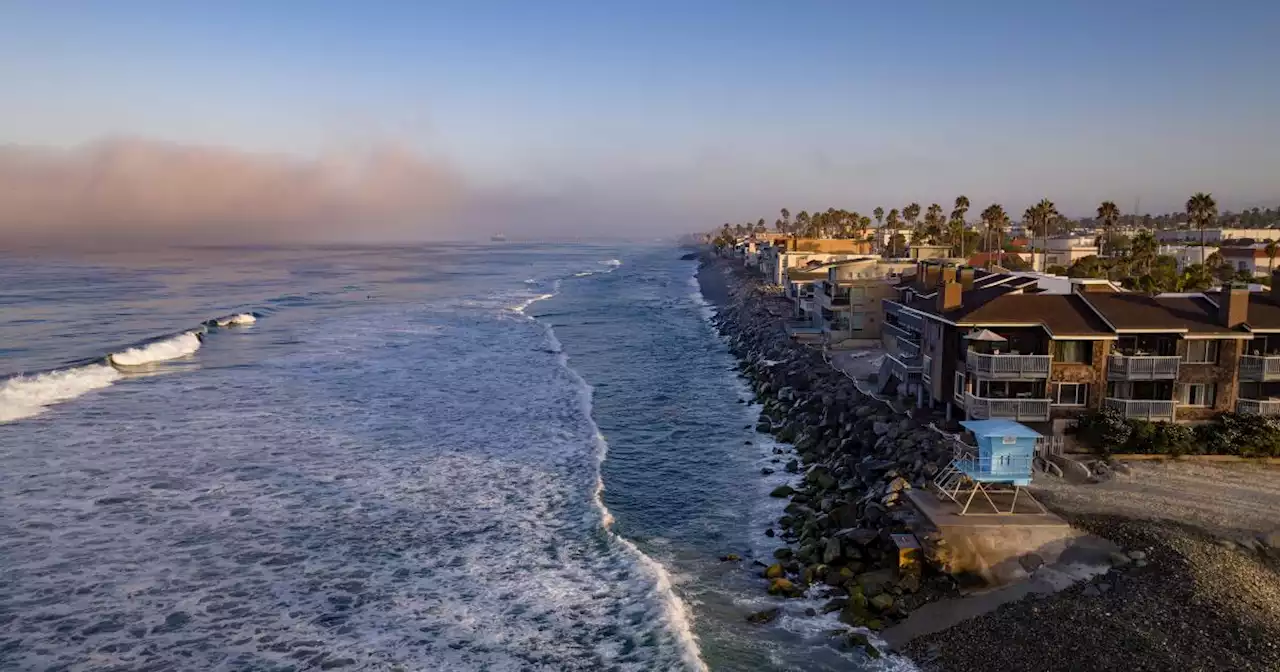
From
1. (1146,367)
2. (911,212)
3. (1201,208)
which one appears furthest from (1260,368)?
(911,212)

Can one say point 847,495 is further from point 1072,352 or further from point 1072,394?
point 1072,352

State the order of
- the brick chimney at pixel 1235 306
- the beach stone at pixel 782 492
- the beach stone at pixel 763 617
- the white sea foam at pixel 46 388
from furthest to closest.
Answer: the white sea foam at pixel 46 388 → the beach stone at pixel 782 492 → the brick chimney at pixel 1235 306 → the beach stone at pixel 763 617

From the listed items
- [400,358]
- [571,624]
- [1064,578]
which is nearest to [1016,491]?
[1064,578]

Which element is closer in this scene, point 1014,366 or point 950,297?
point 1014,366

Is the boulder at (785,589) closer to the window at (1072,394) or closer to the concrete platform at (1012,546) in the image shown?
the concrete platform at (1012,546)

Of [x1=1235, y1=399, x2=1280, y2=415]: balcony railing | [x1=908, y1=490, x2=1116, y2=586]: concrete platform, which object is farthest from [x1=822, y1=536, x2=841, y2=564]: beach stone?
[x1=1235, y1=399, x2=1280, y2=415]: balcony railing

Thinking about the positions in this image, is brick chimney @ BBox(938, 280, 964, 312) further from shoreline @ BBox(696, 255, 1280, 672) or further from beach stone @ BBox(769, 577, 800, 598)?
beach stone @ BBox(769, 577, 800, 598)

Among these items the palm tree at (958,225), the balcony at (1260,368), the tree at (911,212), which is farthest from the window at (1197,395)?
the tree at (911,212)
